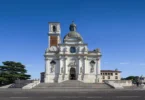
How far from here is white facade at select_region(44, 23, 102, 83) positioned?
64.4 metres

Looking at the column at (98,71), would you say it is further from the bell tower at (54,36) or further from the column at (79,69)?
the bell tower at (54,36)

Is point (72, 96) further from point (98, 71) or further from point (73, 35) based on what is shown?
point (73, 35)

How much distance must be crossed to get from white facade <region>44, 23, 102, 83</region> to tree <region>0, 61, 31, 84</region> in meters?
7.07

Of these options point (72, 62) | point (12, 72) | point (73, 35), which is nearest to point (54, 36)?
point (73, 35)

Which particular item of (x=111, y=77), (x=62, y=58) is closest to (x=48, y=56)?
(x=62, y=58)

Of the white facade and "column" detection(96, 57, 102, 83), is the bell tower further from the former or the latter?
"column" detection(96, 57, 102, 83)

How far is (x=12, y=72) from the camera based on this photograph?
216 feet

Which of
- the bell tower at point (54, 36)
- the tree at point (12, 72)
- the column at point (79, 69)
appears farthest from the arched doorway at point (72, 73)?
the tree at point (12, 72)

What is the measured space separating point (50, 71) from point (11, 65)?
35.3 feet

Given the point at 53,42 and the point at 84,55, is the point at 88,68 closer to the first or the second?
the point at 84,55

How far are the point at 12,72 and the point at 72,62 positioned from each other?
54.7 ft

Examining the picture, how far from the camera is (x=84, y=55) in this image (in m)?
65.1

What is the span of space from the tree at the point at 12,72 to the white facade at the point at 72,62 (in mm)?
7068

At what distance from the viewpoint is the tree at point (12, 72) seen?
6291 centimetres
